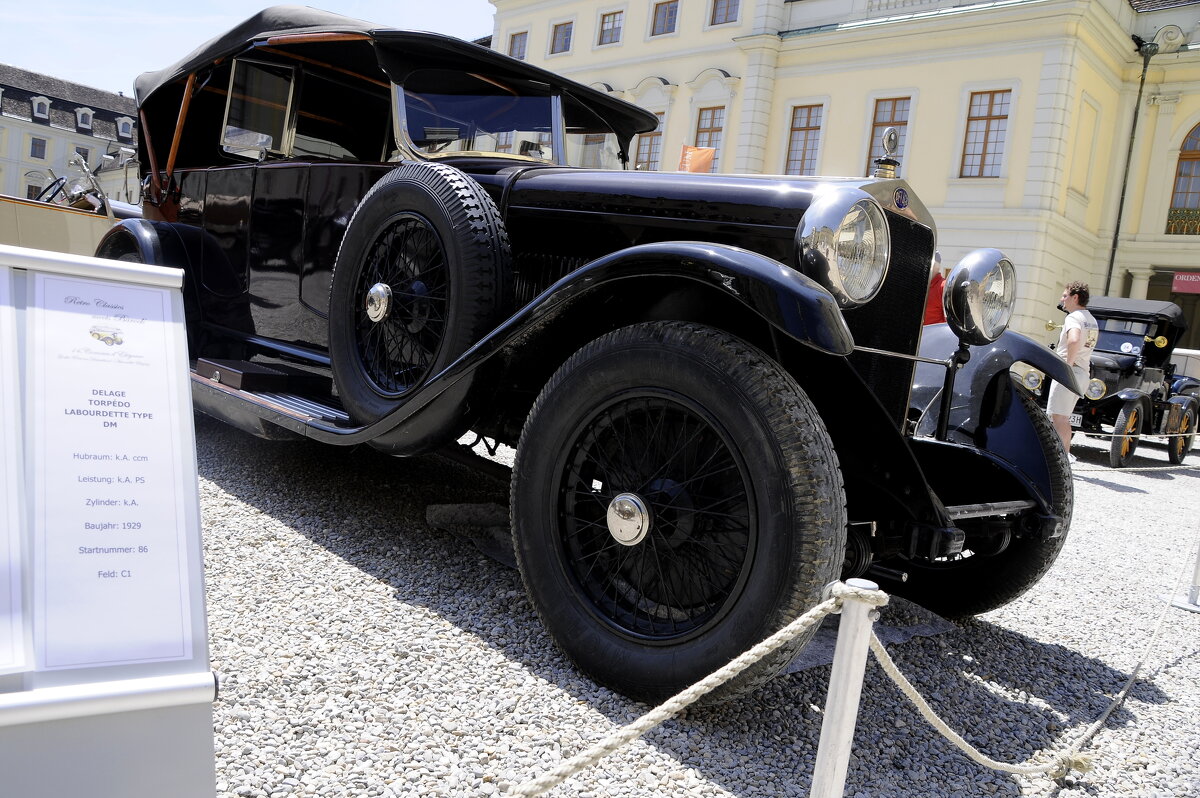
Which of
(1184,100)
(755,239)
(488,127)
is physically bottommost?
(755,239)

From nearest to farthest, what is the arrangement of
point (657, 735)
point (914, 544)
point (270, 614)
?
1. point (657, 735)
2. point (914, 544)
3. point (270, 614)

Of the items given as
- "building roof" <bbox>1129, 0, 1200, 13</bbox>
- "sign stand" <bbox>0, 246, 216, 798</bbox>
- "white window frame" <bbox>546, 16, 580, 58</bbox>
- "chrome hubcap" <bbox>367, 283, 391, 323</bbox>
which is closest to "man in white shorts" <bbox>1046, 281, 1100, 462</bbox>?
"chrome hubcap" <bbox>367, 283, 391, 323</bbox>

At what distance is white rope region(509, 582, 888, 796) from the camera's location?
4.28 feet

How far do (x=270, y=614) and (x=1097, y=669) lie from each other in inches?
112

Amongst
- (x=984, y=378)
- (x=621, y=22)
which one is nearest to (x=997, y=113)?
(x=621, y=22)

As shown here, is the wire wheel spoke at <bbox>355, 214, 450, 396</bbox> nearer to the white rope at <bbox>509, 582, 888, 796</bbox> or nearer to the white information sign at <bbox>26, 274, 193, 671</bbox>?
the white information sign at <bbox>26, 274, 193, 671</bbox>

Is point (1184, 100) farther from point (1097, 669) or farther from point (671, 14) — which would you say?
point (1097, 669)

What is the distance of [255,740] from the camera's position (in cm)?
188

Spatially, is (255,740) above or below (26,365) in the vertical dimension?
below

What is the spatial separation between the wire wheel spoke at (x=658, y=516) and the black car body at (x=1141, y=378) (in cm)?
945

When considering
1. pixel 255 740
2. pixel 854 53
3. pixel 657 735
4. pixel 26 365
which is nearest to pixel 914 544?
pixel 657 735

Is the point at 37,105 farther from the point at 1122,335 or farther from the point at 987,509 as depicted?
the point at 987,509

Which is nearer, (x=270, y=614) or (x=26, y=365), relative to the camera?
(x=26, y=365)

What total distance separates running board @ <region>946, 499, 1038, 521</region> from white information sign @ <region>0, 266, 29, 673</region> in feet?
7.22
